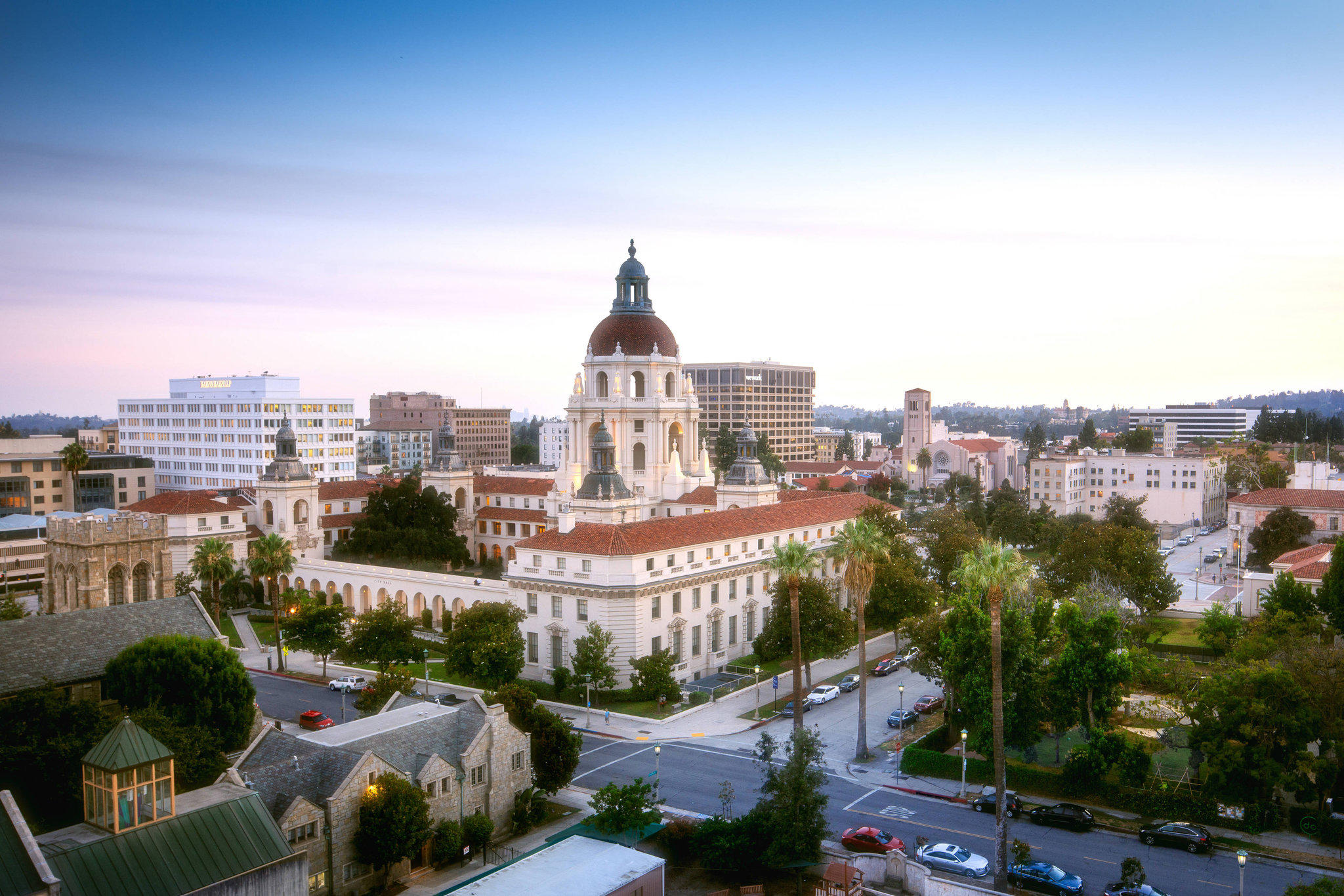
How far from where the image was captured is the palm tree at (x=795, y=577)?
5147 centimetres

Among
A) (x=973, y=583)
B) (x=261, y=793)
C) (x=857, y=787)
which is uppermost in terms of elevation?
(x=973, y=583)

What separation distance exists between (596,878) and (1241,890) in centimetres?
2325

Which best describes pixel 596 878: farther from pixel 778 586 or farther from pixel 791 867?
pixel 778 586

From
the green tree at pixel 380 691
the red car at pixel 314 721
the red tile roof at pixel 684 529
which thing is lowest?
the red car at pixel 314 721

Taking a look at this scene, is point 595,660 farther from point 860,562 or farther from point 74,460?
point 74,460

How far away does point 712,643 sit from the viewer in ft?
245

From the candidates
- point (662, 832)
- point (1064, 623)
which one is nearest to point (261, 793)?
point (662, 832)

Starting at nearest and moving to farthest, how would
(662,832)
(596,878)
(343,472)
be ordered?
(596,878), (662,832), (343,472)

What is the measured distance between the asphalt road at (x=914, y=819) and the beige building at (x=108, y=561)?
28.6m

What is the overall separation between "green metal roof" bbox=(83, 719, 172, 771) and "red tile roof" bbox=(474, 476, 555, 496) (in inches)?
3166

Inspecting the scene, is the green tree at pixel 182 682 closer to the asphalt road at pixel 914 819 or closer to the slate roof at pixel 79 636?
the slate roof at pixel 79 636

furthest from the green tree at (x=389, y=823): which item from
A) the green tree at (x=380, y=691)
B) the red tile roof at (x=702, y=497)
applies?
the red tile roof at (x=702, y=497)

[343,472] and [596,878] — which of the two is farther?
[343,472]

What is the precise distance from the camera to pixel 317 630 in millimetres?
69062
